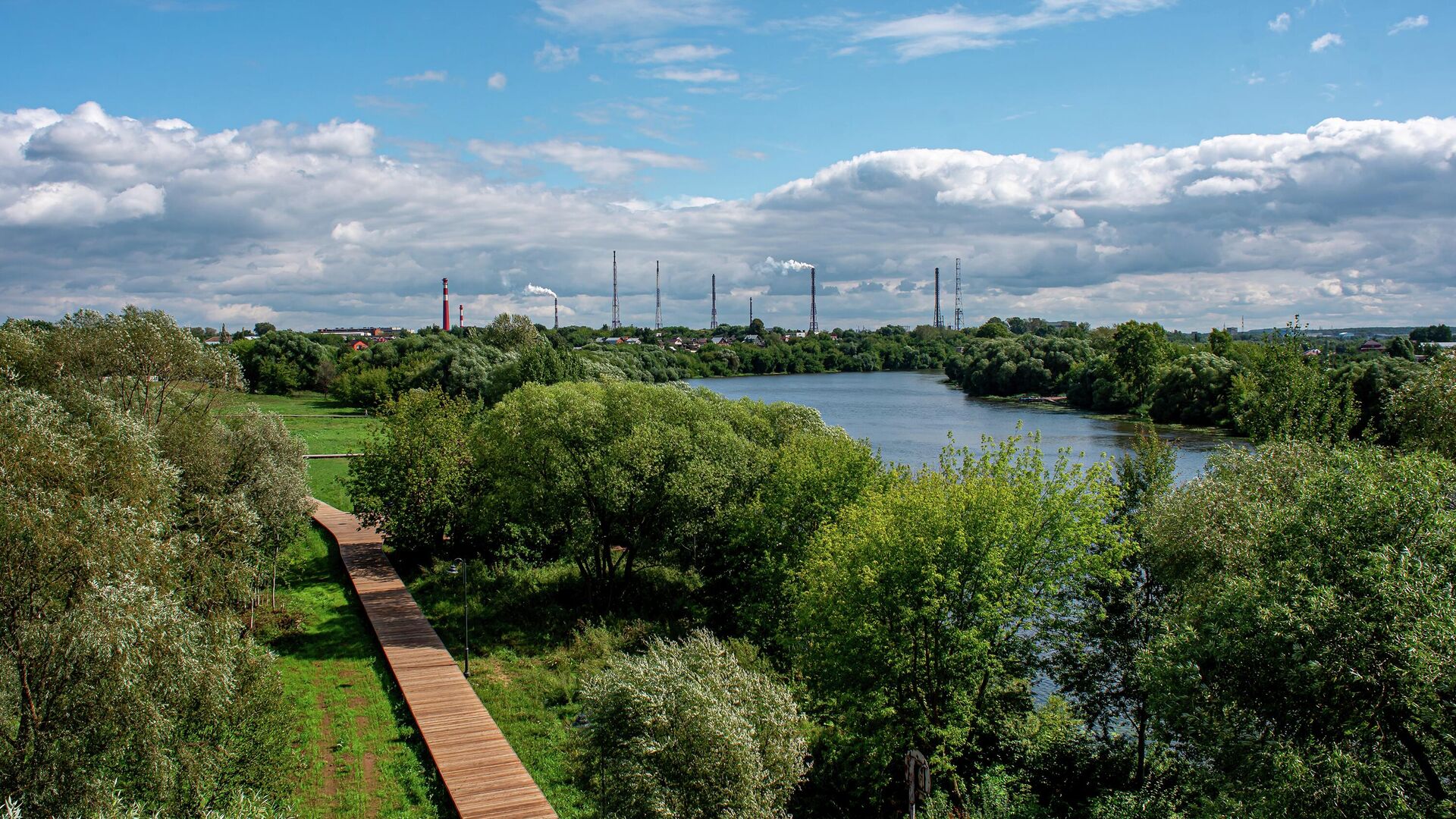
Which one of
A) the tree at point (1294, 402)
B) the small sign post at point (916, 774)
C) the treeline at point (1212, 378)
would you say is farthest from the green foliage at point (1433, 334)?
the small sign post at point (916, 774)

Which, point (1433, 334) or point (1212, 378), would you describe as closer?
point (1212, 378)

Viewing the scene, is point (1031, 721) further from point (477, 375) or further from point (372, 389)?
point (372, 389)

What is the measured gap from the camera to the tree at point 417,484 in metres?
32.2

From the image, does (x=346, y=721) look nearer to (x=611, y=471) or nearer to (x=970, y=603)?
(x=611, y=471)

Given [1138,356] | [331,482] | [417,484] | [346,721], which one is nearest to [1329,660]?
[346,721]

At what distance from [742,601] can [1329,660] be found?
17.9m

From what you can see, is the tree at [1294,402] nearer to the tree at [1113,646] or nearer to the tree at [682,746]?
the tree at [1113,646]

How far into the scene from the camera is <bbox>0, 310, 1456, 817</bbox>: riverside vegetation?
12.4 meters

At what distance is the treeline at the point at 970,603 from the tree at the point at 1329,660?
0.15 feet

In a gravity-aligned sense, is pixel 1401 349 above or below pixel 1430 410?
above

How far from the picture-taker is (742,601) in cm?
2802

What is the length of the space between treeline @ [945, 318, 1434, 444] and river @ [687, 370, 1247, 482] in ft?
9.97

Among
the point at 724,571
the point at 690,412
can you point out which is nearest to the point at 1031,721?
the point at 724,571

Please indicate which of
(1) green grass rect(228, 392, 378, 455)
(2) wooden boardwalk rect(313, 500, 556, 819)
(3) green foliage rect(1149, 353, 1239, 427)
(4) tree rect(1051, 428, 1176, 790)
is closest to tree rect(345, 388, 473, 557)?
(2) wooden boardwalk rect(313, 500, 556, 819)
